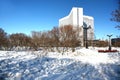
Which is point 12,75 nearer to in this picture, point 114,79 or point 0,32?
point 114,79

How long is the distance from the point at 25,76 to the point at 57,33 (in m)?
41.2

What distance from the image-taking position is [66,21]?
12338cm

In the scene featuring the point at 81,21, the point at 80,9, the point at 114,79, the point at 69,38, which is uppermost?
the point at 80,9

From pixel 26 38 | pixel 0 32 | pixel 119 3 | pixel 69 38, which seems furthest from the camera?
pixel 26 38

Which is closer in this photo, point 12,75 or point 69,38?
point 12,75

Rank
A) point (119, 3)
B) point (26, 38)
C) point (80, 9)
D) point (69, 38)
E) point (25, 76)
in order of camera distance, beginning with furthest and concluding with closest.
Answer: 1. point (80, 9)
2. point (26, 38)
3. point (69, 38)
4. point (119, 3)
5. point (25, 76)

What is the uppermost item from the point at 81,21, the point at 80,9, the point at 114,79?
the point at 80,9

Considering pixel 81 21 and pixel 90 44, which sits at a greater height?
pixel 81 21

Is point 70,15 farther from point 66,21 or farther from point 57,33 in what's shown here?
point 57,33

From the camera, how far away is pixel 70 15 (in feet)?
403

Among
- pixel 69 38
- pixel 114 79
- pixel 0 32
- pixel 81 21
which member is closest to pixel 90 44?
pixel 69 38

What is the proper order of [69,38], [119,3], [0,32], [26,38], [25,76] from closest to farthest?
[25,76], [119,3], [69,38], [0,32], [26,38]

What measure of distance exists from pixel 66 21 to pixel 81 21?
1033 cm

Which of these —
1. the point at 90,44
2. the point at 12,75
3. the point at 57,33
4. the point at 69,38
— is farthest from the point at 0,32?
the point at 12,75
